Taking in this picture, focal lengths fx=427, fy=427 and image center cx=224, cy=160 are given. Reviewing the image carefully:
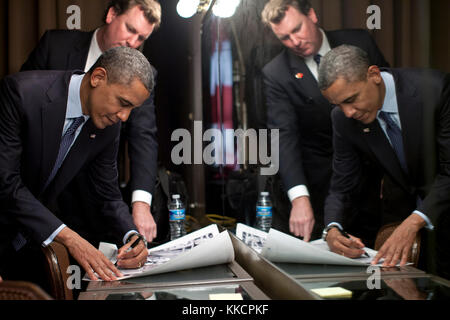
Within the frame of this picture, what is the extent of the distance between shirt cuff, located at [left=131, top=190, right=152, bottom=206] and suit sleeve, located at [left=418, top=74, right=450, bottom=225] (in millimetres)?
1129

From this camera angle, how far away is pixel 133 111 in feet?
5.40

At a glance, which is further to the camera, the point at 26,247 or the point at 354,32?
Answer: the point at 26,247

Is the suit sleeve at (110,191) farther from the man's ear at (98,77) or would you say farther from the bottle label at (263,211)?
the bottle label at (263,211)

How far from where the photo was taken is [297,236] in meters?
1.47

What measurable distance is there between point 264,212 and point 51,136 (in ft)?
2.75

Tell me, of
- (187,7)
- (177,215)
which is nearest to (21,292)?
(177,215)

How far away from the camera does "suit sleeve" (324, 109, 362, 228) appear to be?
50.4 inches

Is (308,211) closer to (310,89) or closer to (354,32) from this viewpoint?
(310,89)

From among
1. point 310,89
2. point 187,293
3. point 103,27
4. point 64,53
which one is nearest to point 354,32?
point 310,89

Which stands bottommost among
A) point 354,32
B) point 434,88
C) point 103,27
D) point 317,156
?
point 317,156

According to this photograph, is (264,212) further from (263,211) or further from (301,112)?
(301,112)
